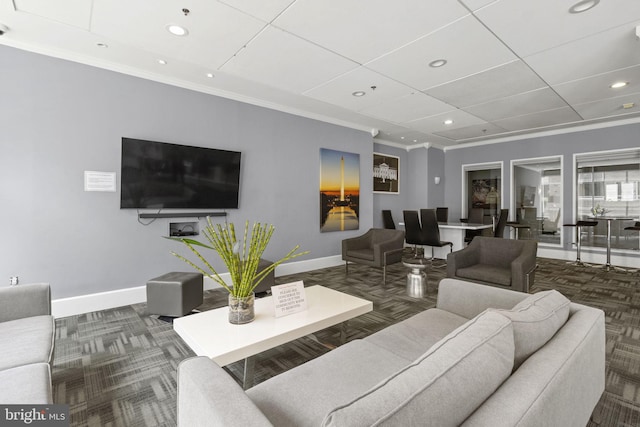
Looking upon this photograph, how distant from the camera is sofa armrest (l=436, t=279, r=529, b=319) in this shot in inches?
78.8

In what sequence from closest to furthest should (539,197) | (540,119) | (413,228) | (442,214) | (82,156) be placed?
1. (82,156)
2. (540,119)
3. (413,228)
4. (539,197)
5. (442,214)

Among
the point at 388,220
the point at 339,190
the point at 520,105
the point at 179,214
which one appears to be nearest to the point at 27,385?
the point at 179,214

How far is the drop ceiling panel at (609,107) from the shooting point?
4.55 meters

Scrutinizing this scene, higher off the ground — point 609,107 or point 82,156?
point 609,107

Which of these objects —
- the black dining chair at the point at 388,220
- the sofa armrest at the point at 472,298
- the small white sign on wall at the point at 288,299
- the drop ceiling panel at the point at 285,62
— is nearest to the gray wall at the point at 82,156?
the drop ceiling panel at the point at 285,62

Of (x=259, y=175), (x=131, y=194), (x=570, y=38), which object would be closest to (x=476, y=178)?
(x=570, y=38)

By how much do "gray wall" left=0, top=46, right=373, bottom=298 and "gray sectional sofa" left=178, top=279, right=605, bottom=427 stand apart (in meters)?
3.17

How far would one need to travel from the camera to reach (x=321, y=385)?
1.30m

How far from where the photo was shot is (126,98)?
3.61m

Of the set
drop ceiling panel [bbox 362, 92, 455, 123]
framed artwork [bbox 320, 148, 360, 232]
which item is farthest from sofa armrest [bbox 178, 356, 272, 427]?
framed artwork [bbox 320, 148, 360, 232]

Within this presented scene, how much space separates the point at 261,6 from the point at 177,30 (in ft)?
3.03

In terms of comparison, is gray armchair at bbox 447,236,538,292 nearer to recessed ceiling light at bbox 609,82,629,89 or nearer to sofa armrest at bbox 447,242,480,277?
sofa armrest at bbox 447,242,480,277

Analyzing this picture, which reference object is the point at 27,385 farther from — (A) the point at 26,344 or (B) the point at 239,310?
(B) the point at 239,310

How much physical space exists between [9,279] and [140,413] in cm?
252
